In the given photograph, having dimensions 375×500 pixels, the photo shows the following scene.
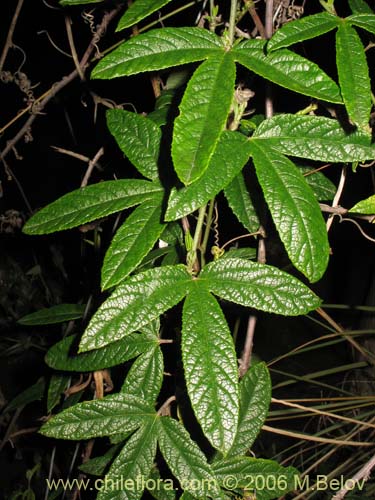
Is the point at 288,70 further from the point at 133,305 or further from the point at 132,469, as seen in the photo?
the point at 132,469

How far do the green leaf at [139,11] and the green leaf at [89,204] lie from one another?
0.21 meters

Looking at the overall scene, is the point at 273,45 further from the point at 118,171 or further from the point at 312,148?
the point at 118,171

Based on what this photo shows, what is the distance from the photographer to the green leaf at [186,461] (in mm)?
705

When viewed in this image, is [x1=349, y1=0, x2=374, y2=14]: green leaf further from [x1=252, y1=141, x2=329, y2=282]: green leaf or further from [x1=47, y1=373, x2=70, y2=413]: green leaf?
[x1=47, y1=373, x2=70, y2=413]: green leaf

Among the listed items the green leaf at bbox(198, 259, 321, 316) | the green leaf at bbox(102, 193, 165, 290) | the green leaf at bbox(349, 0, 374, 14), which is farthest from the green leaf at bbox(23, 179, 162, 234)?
the green leaf at bbox(349, 0, 374, 14)

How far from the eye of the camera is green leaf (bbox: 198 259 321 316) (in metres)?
0.62

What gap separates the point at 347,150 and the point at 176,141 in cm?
24

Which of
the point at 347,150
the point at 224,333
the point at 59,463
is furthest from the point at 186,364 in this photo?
the point at 59,463

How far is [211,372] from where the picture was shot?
0.58m

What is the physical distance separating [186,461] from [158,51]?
0.56 meters

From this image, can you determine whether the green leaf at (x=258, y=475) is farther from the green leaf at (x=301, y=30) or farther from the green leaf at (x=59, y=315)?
the green leaf at (x=301, y=30)

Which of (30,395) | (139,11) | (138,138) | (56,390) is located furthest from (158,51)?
(30,395)

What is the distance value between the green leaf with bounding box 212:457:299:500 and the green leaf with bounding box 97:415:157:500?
11 centimetres

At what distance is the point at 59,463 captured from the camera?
1795 millimetres
